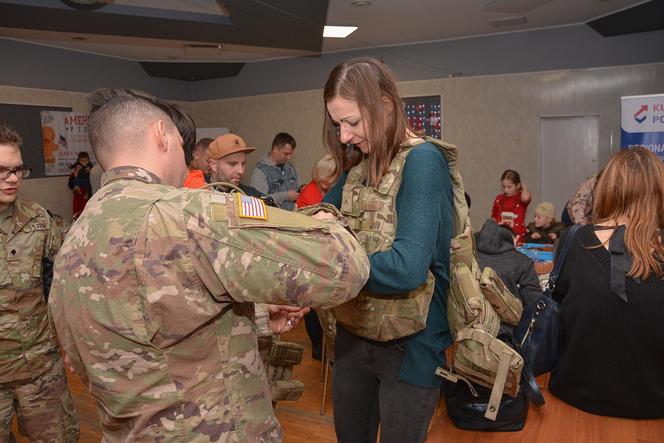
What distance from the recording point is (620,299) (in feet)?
6.15

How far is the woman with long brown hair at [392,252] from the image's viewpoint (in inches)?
52.3

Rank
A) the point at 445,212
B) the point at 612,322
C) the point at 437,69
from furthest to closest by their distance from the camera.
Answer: the point at 437,69 < the point at 612,322 < the point at 445,212

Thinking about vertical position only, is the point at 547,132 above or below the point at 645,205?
above

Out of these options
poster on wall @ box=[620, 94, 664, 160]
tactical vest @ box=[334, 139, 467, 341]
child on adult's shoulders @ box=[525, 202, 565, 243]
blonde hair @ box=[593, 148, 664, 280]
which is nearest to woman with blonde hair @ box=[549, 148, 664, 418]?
blonde hair @ box=[593, 148, 664, 280]

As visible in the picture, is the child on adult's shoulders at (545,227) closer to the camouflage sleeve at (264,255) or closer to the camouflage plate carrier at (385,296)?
the camouflage plate carrier at (385,296)

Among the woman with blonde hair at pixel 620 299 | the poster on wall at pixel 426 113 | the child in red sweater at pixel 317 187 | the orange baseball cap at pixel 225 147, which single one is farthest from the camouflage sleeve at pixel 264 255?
the poster on wall at pixel 426 113

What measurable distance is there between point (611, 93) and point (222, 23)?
5211 millimetres

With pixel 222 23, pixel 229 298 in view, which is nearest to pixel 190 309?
pixel 229 298

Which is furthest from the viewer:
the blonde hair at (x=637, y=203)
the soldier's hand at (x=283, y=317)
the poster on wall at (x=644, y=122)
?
the poster on wall at (x=644, y=122)

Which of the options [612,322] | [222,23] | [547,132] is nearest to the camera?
[612,322]

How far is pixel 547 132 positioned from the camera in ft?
24.8

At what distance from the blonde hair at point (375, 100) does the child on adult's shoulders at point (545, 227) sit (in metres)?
3.96

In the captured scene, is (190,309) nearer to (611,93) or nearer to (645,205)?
(645,205)

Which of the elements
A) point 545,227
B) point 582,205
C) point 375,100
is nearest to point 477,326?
point 375,100
